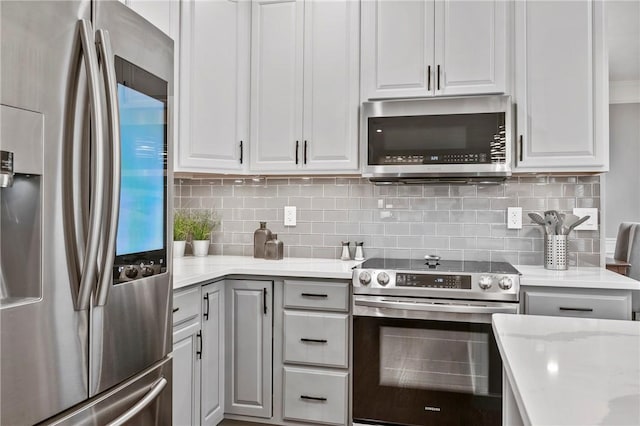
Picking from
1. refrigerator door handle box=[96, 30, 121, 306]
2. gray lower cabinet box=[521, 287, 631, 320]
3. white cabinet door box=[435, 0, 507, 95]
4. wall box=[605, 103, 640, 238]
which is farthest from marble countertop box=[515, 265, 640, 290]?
wall box=[605, 103, 640, 238]

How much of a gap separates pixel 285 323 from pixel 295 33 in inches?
68.1

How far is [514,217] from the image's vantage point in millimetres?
2867

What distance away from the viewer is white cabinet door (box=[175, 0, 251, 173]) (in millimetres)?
2666

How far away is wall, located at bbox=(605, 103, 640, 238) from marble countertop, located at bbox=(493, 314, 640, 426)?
5.94 meters

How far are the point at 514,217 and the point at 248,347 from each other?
5.70ft

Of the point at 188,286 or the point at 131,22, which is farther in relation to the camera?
the point at 188,286

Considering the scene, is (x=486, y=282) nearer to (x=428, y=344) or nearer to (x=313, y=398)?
(x=428, y=344)

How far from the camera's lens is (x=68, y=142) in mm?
1191

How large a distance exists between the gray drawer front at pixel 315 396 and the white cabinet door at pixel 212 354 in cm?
36

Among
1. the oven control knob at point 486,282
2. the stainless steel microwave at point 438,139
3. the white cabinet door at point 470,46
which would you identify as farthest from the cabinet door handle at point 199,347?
the white cabinet door at point 470,46

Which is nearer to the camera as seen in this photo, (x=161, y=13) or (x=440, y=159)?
(x=161, y=13)

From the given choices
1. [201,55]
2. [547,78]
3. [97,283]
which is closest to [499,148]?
[547,78]

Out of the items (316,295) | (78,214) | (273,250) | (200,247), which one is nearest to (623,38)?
(273,250)

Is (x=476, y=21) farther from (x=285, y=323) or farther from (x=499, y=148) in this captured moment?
(x=285, y=323)
